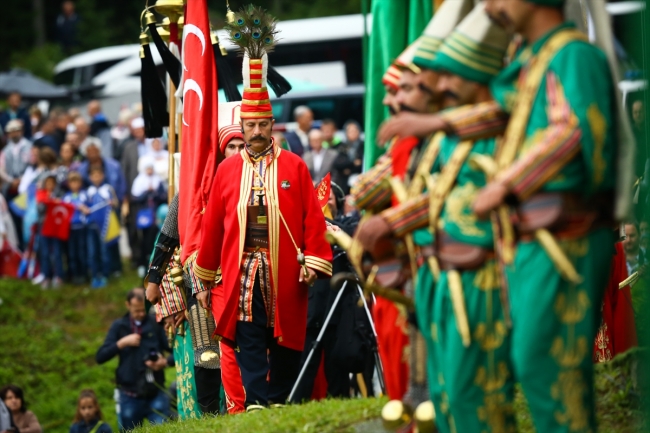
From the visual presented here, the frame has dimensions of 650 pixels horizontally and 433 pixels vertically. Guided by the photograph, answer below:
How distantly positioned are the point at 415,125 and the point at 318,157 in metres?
12.4

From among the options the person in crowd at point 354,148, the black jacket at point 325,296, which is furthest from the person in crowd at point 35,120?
the black jacket at point 325,296

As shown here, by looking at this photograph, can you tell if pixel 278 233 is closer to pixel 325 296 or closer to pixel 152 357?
pixel 325 296

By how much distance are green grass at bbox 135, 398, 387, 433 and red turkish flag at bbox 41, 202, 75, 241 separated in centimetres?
1053

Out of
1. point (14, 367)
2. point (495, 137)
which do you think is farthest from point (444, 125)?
point (14, 367)

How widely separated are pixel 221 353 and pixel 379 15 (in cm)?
303

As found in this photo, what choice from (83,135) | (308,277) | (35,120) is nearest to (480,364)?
(308,277)

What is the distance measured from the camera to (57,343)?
17.2 m

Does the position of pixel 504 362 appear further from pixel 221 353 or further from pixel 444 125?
pixel 221 353

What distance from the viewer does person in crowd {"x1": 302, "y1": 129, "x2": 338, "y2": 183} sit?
17.3 m

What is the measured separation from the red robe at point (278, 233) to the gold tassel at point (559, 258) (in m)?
3.77

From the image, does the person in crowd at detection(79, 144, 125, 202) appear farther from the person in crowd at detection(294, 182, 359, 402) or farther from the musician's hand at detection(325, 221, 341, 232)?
the musician's hand at detection(325, 221, 341, 232)

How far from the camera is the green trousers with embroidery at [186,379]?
10.2 meters

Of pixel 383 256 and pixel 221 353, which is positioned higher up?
pixel 383 256

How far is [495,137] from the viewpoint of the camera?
581 cm
